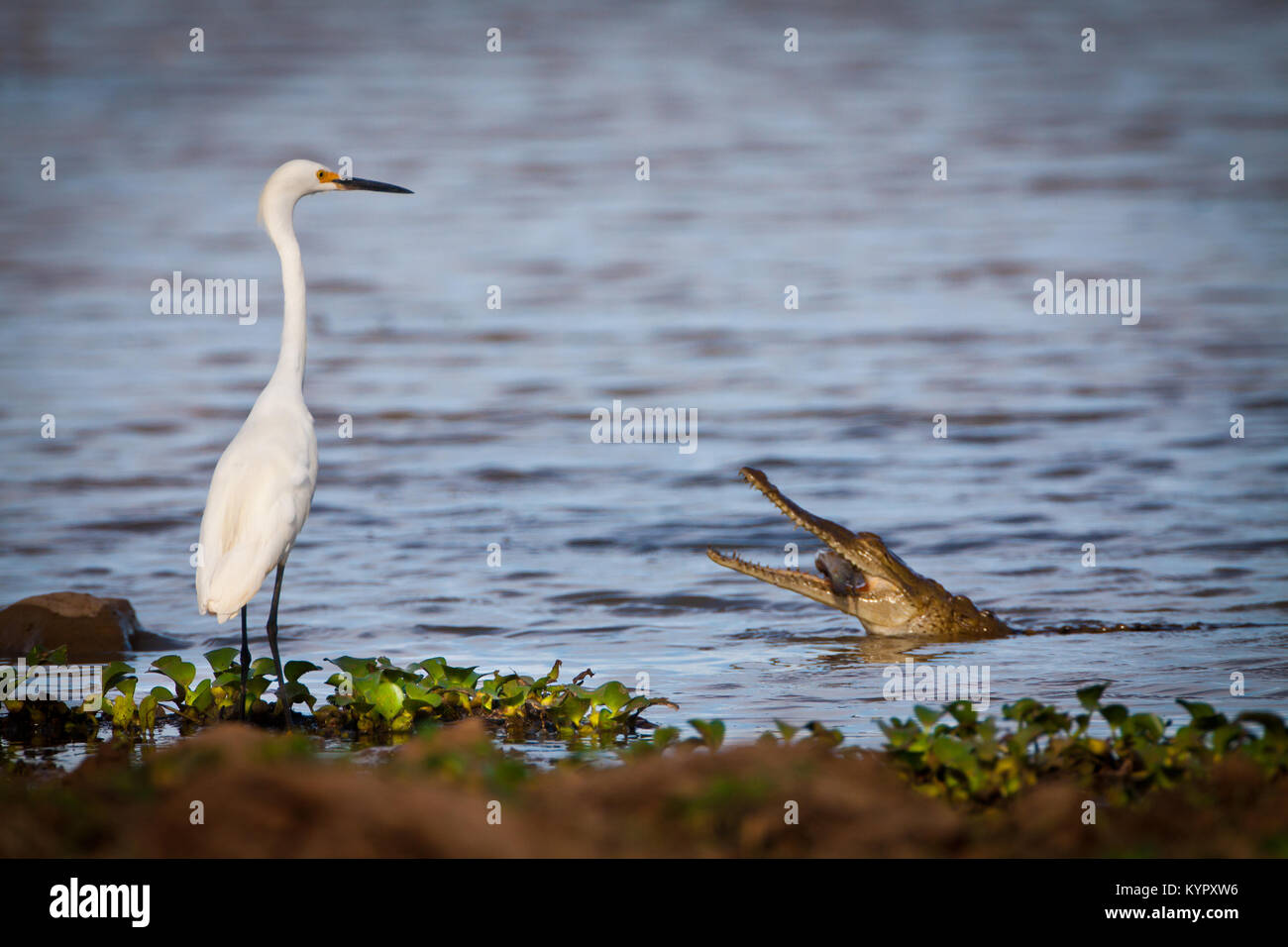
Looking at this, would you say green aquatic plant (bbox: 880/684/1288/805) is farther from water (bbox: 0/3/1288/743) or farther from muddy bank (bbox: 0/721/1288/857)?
water (bbox: 0/3/1288/743)

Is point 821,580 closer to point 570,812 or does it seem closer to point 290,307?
point 290,307

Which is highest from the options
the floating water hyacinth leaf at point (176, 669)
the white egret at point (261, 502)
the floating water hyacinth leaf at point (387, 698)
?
the white egret at point (261, 502)

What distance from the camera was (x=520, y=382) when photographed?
1341 cm

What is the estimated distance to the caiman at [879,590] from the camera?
6945mm

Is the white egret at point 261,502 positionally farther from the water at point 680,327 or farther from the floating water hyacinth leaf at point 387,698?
the water at point 680,327

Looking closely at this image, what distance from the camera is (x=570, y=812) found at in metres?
2.58

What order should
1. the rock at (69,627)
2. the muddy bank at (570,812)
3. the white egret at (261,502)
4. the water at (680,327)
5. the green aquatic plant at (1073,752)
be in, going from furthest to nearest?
1. the water at (680,327)
2. the rock at (69,627)
3. the white egret at (261,502)
4. the green aquatic plant at (1073,752)
5. the muddy bank at (570,812)

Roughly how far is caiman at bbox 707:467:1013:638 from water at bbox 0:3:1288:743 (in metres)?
0.26

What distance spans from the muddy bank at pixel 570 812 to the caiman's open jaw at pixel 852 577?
3.88 m

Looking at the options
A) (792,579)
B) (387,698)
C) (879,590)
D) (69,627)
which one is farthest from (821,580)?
(69,627)

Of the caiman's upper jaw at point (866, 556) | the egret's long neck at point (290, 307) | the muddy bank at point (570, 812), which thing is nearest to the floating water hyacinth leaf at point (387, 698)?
the egret's long neck at point (290, 307)

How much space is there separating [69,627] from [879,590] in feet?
13.0

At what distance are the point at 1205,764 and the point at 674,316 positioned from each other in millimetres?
12813
